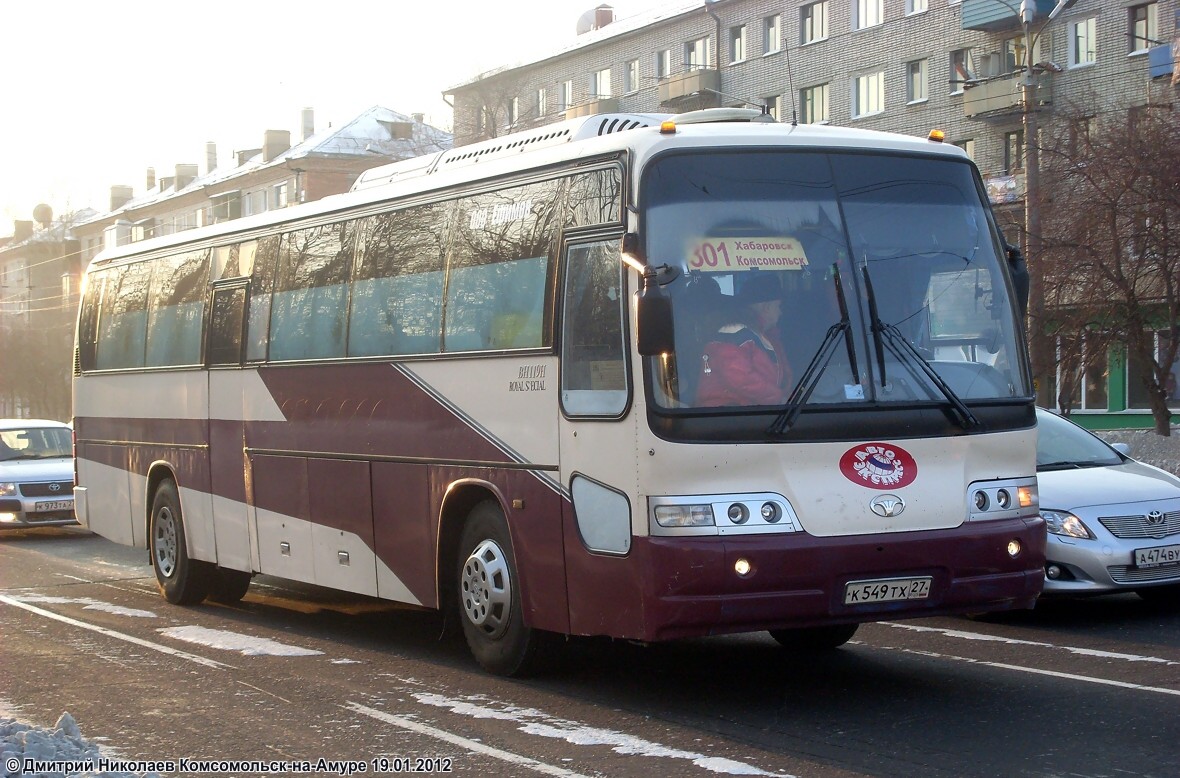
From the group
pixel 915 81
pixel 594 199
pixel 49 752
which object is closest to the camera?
pixel 49 752

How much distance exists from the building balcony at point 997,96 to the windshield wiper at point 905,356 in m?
38.2

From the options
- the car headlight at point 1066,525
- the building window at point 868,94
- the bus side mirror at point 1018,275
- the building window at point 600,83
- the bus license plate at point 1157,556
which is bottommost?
the bus license plate at point 1157,556

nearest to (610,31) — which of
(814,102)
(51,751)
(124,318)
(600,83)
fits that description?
(600,83)

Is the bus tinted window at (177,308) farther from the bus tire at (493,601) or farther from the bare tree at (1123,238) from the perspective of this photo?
the bare tree at (1123,238)

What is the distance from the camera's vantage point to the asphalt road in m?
6.80

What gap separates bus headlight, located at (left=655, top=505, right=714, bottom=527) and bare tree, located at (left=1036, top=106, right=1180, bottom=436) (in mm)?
20351

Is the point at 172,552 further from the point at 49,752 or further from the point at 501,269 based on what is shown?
the point at 49,752

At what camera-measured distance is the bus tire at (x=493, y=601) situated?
345 inches

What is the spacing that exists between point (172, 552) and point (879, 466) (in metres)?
7.77

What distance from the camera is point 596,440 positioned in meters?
8.00

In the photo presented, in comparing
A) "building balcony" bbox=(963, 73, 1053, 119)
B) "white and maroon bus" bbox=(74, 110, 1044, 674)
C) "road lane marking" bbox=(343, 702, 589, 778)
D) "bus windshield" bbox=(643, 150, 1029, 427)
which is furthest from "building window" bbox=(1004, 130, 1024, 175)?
"road lane marking" bbox=(343, 702, 589, 778)

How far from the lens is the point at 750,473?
752cm

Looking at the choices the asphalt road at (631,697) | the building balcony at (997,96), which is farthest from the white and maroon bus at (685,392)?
the building balcony at (997,96)

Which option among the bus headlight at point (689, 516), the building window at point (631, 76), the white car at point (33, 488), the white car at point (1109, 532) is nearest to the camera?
the bus headlight at point (689, 516)
